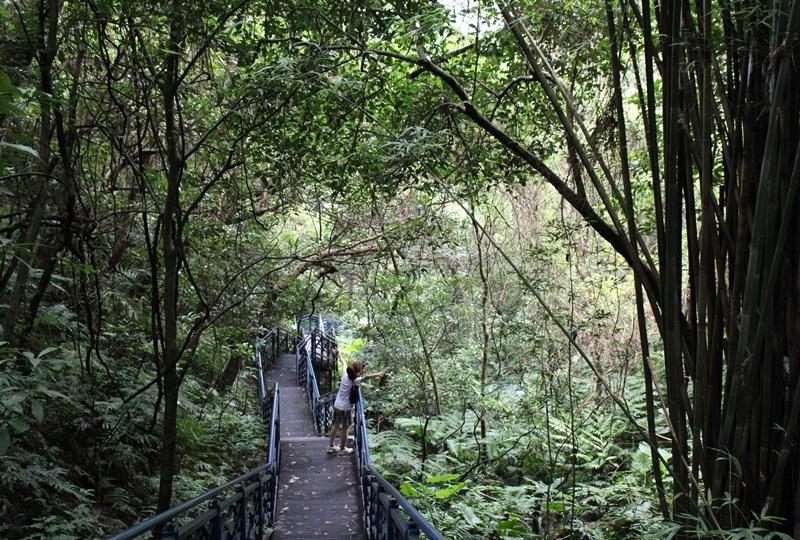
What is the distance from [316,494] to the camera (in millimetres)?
6609

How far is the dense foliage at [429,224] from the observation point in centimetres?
204

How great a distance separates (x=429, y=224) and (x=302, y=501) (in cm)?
346

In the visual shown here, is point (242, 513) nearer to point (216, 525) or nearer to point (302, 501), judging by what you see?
point (216, 525)

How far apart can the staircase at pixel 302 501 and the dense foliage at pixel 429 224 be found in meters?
0.51

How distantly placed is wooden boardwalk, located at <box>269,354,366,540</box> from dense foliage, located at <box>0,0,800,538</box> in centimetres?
56

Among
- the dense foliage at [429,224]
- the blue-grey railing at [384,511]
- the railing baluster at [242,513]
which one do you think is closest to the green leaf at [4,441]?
the dense foliage at [429,224]

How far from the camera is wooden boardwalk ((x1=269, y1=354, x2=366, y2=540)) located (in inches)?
216

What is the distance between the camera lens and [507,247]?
986 cm

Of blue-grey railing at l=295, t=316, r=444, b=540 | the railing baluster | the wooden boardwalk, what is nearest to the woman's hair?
blue-grey railing at l=295, t=316, r=444, b=540

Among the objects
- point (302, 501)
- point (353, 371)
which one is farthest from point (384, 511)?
point (353, 371)

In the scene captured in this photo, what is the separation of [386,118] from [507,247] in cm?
541

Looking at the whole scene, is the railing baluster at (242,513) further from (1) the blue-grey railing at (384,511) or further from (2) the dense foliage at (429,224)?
(1) the blue-grey railing at (384,511)

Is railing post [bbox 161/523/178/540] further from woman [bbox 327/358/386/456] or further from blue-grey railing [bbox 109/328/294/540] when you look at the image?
woman [bbox 327/358/386/456]

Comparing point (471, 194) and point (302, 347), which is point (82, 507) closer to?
point (471, 194)
